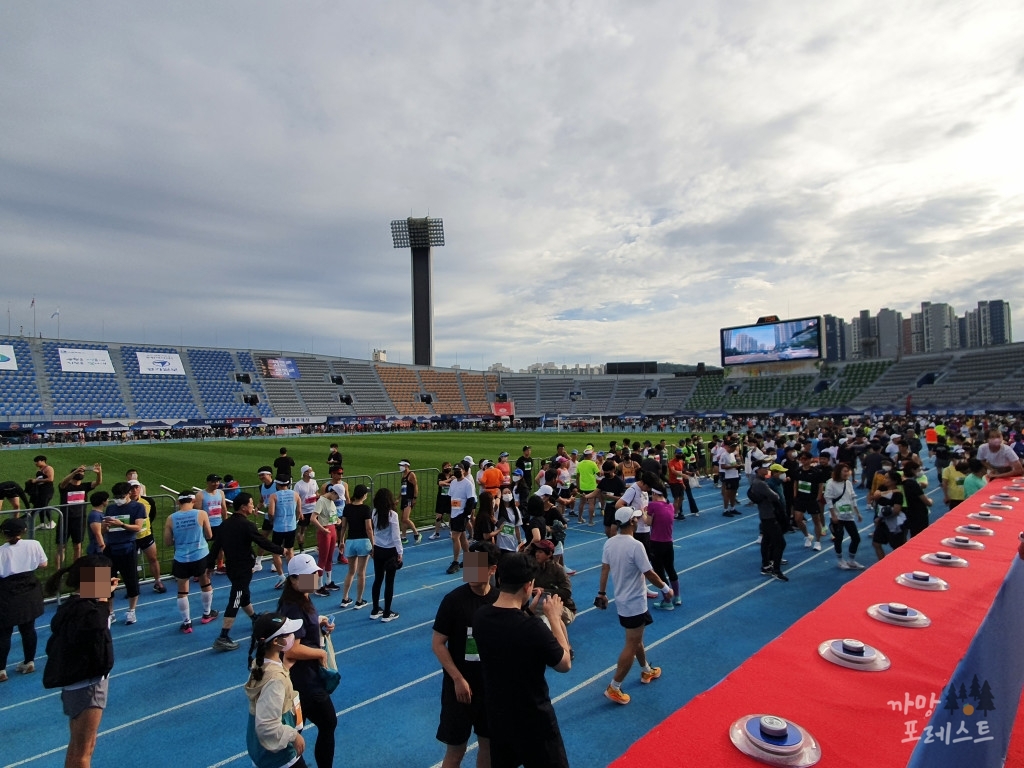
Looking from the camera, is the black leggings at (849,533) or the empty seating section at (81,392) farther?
the empty seating section at (81,392)

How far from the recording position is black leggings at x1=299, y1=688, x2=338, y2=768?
12.7ft

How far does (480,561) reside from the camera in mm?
3717

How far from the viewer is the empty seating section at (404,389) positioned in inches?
3167

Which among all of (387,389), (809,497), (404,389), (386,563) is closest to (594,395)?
(404,389)

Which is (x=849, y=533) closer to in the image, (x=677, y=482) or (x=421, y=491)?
(x=677, y=482)

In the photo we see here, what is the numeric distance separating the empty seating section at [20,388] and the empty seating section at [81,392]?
4.06 feet

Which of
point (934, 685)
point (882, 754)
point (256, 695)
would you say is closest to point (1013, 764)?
point (934, 685)

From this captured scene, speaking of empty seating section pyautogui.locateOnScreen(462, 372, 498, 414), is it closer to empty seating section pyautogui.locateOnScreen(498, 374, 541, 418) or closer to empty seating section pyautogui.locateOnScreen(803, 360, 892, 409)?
empty seating section pyautogui.locateOnScreen(498, 374, 541, 418)

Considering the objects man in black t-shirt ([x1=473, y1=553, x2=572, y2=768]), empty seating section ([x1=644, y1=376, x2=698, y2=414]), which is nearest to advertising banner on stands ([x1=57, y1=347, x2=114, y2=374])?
empty seating section ([x1=644, y1=376, x2=698, y2=414])

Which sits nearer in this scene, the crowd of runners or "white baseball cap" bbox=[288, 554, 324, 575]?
the crowd of runners

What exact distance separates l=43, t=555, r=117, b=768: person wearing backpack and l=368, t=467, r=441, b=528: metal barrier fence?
927cm

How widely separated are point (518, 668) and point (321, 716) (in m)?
1.98

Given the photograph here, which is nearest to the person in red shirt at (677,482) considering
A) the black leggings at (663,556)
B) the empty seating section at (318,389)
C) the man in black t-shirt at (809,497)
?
the man in black t-shirt at (809,497)

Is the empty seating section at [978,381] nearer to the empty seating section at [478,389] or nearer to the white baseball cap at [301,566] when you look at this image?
the empty seating section at [478,389]
